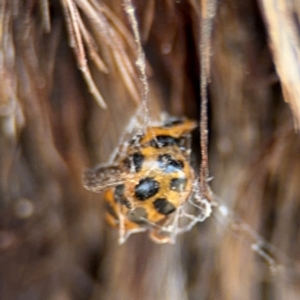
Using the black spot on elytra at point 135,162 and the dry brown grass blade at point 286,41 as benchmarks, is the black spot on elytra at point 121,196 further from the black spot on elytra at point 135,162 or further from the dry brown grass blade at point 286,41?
the dry brown grass blade at point 286,41

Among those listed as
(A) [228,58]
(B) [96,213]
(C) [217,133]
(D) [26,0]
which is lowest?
(B) [96,213]

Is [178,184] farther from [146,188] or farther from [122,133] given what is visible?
[122,133]

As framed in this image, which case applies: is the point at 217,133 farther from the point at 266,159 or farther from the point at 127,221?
the point at 127,221

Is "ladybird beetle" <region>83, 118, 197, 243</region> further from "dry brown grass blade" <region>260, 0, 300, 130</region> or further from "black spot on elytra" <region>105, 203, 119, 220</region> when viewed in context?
"dry brown grass blade" <region>260, 0, 300, 130</region>

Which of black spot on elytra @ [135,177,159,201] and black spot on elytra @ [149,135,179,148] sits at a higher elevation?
black spot on elytra @ [149,135,179,148]

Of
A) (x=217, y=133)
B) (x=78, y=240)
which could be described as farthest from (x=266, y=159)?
(x=78, y=240)

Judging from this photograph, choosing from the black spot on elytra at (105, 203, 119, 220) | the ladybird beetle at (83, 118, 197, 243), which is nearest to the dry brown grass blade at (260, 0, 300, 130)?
the ladybird beetle at (83, 118, 197, 243)

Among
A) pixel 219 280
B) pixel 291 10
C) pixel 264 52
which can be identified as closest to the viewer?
pixel 291 10

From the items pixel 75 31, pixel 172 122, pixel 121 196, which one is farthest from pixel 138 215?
pixel 75 31
